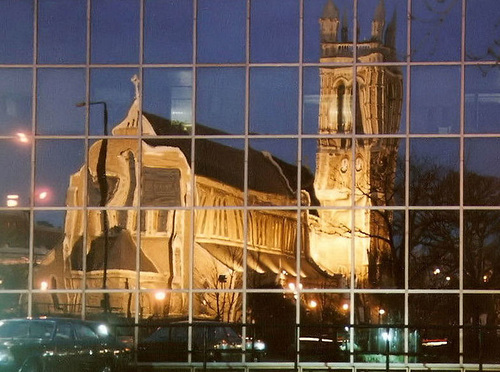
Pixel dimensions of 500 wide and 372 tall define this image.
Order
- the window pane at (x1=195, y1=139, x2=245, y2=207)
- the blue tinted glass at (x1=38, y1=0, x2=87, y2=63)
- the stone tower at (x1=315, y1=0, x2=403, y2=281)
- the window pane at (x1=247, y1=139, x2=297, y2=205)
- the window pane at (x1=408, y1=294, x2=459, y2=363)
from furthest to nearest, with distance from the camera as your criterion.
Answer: the blue tinted glass at (x1=38, y1=0, x2=87, y2=63) < the window pane at (x1=195, y1=139, x2=245, y2=207) < the window pane at (x1=247, y1=139, x2=297, y2=205) < the stone tower at (x1=315, y1=0, x2=403, y2=281) < the window pane at (x1=408, y1=294, x2=459, y2=363)

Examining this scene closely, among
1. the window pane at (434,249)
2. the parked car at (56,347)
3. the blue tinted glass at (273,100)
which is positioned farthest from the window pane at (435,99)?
the parked car at (56,347)

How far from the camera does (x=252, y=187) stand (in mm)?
27188

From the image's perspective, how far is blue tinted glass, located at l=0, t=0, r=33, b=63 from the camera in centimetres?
2795

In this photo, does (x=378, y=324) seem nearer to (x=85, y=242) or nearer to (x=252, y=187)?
(x=252, y=187)

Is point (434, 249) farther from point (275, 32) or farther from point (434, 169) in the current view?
point (275, 32)

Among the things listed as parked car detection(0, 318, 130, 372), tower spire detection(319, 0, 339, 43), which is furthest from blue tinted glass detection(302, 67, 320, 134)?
parked car detection(0, 318, 130, 372)

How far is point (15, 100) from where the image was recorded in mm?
27938

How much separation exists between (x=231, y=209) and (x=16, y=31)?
6.59 metres

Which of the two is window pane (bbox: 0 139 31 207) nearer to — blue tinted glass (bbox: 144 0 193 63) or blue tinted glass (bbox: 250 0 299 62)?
blue tinted glass (bbox: 144 0 193 63)

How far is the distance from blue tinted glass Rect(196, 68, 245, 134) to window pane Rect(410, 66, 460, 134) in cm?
389

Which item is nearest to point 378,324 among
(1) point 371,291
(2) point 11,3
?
(1) point 371,291

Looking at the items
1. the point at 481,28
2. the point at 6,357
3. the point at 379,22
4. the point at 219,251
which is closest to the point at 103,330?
the point at 219,251

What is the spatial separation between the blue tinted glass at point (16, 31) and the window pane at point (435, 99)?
29.4 feet

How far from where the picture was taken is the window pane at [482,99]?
87.5 ft
